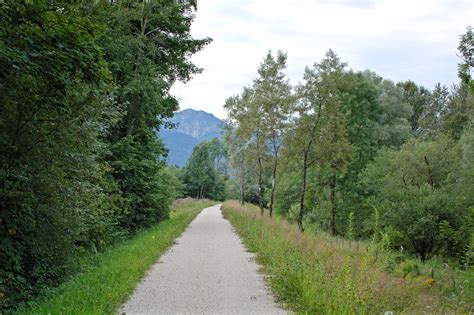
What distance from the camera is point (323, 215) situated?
31.3 meters

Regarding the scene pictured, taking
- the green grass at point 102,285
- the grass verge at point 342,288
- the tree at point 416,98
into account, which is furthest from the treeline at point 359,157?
the tree at point 416,98

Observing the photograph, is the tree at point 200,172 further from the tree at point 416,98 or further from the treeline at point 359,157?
the treeline at point 359,157

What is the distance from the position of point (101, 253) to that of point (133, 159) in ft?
15.2

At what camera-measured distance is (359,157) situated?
101ft

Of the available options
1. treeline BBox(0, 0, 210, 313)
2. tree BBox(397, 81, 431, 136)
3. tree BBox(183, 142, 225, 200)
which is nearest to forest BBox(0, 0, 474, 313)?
treeline BBox(0, 0, 210, 313)

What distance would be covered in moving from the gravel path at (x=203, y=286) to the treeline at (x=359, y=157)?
6.16m

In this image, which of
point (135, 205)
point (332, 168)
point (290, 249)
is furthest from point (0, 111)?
point (332, 168)

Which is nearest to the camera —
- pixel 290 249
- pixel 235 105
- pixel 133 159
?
pixel 290 249

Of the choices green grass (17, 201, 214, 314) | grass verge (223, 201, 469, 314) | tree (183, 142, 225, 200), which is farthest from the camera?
tree (183, 142, 225, 200)

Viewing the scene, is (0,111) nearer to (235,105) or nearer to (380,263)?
A: (380,263)

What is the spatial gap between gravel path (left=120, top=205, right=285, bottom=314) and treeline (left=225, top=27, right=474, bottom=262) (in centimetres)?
616

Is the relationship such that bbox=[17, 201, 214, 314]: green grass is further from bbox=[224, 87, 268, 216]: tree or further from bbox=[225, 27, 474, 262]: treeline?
bbox=[224, 87, 268, 216]: tree

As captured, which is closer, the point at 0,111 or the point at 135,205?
the point at 0,111

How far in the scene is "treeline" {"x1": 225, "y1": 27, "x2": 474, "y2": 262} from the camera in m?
20.2
